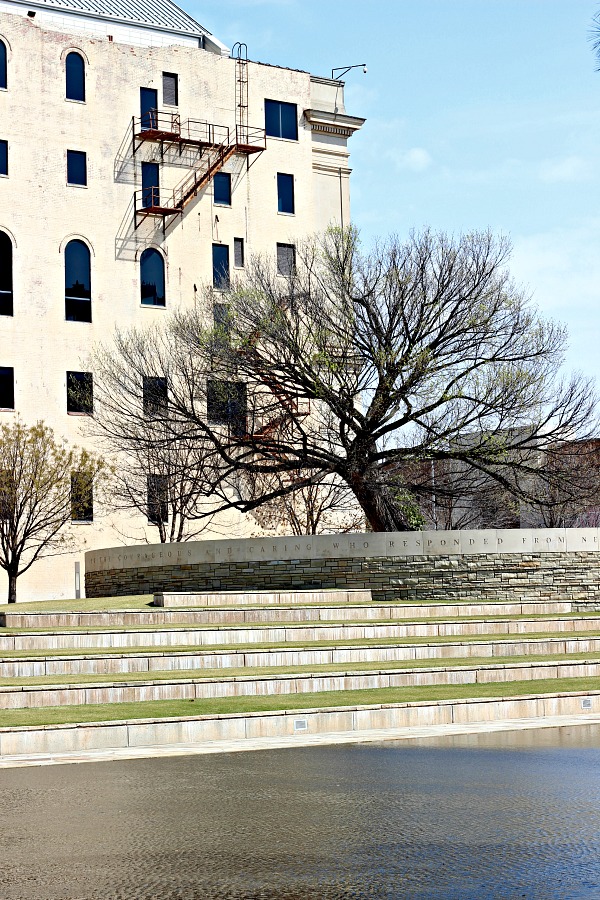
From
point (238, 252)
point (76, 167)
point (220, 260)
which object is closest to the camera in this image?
point (76, 167)

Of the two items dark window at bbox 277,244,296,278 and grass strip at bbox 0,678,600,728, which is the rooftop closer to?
dark window at bbox 277,244,296,278

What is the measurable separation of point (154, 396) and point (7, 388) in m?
12.8

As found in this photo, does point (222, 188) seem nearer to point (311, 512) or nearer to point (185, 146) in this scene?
point (185, 146)

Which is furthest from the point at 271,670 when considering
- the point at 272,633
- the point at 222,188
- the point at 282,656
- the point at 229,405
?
the point at 222,188

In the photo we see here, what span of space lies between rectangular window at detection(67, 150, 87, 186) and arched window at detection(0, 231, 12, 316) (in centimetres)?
406

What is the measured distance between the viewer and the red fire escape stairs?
51.6 meters

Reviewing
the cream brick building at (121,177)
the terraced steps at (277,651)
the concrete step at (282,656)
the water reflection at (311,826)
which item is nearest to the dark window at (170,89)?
the cream brick building at (121,177)

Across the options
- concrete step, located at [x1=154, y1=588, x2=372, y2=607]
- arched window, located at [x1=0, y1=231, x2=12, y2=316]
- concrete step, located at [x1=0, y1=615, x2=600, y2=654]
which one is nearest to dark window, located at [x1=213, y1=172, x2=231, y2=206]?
arched window, located at [x1=0, y1=231, x2=12, y2=316]

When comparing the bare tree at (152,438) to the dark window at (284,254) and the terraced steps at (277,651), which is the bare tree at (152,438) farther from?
the dark window at (284,254)

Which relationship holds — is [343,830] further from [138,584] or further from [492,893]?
[138,584]

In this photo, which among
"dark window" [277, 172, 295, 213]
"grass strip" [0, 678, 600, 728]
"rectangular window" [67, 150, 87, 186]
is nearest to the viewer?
"grass strip" [0, 678, 600, 728]

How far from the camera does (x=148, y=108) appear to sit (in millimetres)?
52344

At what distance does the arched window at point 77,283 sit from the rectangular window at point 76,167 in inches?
107

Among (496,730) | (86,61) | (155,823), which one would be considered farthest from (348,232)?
(155,823)
